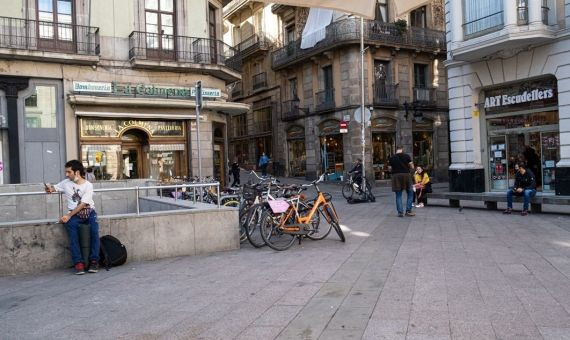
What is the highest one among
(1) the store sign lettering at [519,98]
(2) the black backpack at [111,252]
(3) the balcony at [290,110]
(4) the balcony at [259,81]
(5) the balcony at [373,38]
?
(5) the balcony at [373,38]

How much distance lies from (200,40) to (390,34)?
13496 millimetres

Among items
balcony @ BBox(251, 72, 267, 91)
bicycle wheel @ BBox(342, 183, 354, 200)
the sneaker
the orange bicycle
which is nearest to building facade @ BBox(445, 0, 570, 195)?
Result: bicycle wheel @ BBox(342, 183, 354, 200)

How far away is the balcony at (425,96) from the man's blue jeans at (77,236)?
26170 mm

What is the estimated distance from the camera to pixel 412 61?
102 feet

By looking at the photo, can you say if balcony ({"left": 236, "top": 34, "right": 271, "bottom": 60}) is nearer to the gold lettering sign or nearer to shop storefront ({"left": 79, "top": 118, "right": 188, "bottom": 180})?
the gold lettering sign

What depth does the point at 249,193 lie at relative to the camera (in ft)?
33.2

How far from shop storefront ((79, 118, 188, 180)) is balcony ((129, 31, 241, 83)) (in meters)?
2.32

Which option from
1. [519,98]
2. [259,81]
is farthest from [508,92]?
[259,81]

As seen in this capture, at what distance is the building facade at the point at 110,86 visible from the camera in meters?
17.4

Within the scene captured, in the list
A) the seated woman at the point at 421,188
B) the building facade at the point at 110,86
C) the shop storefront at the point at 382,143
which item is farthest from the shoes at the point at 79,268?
the shop storefront at the point at 382,143

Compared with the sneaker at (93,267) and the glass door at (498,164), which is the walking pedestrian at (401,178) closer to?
the glass door at (498,164)

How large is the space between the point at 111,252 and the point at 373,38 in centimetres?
2445

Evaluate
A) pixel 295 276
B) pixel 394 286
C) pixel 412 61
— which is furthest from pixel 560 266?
pixel 412 61

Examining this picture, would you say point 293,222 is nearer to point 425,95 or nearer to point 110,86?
point 110,86
